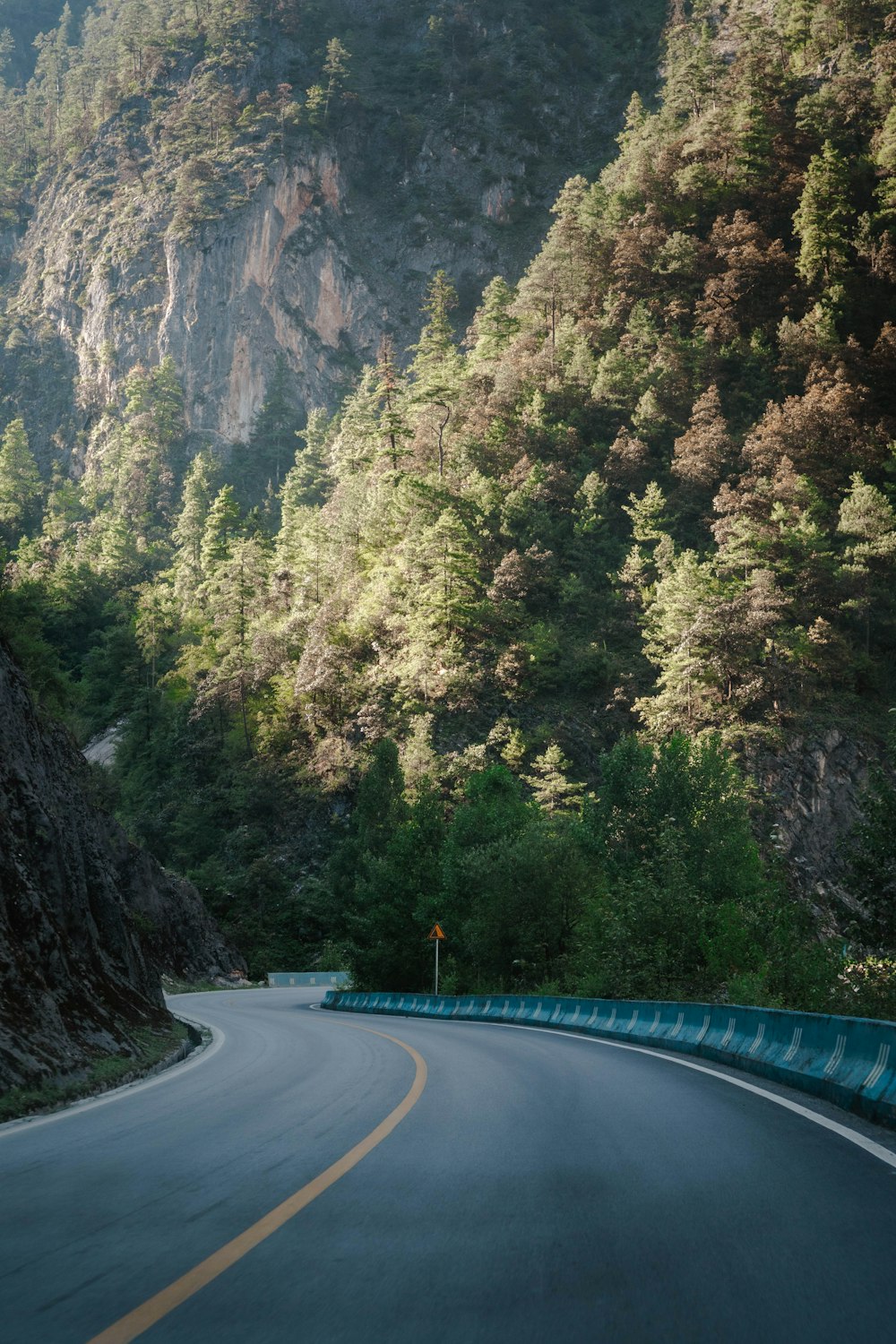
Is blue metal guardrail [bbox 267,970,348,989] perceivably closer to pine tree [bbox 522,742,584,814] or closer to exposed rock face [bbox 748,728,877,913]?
pine tree [bbox 522,742,584,814]

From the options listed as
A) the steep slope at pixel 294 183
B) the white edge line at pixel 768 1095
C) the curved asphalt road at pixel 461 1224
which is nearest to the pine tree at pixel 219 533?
the steep slope at pixel 294 183

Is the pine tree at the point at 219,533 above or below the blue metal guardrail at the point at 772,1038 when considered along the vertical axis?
above

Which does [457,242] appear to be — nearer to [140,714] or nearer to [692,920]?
[140,714]

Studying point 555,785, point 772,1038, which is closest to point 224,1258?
point 772,1038

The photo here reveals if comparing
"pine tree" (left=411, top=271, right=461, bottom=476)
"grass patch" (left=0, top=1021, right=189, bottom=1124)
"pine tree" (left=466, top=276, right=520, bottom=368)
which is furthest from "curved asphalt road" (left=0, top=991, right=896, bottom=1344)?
"pine tree" (left=466, top=276, right=520, bottom=368)

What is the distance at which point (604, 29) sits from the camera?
179 m

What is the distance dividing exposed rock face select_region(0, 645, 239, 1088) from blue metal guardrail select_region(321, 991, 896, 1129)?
25.7ft

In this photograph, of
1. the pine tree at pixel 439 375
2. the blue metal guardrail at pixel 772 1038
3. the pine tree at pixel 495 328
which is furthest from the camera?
the pine tree at pixel 495 328

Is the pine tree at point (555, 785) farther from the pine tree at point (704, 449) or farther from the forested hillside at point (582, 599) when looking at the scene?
the pine tree at point (704, 449)

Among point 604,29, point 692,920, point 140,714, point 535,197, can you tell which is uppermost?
point 604,29

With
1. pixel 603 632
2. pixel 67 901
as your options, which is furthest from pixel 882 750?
pixel 67 901

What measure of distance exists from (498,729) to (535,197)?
112784 mm

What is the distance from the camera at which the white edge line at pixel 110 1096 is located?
966cm

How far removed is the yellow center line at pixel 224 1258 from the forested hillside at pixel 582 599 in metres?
26.8
